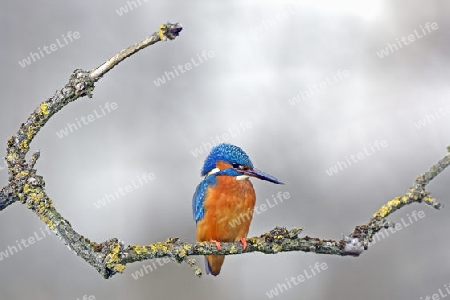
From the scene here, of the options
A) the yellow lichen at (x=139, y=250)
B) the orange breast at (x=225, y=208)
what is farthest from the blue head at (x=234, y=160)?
the yellow lichen at (x=139, y=250)

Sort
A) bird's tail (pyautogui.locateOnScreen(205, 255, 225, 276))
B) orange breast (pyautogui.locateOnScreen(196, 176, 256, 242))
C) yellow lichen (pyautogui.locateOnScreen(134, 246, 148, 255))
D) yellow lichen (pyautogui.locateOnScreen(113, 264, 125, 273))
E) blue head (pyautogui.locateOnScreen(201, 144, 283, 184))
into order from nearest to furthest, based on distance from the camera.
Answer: yellow lichen (pyautogui.locateOnScreen(113, 264, 125, 273))
yellow lichen (pyautogui.locateOnScreen(134, 246, 148, 255))
blue head (pyautogui.locateOnScreen(201, 144, 283, 184))
orange breast (pyautogui.locateOnScreen(196, 176, 256, 242))
bird's tail (pyautogui.locateOnScreen(205, 255, 225, 276))

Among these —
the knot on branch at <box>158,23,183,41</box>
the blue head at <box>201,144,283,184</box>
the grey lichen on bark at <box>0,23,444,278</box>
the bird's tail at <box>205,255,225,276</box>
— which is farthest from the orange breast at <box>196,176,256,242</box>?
the knot on branch at <box>158,23,183,41</box>

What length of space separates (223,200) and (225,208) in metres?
0.06

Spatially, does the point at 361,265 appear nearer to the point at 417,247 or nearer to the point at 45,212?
the point at 417,247

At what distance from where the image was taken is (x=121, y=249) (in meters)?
1.91

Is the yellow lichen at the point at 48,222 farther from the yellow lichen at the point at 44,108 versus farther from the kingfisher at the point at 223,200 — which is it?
the kingfisher at the point at 223,200

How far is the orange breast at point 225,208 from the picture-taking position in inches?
128

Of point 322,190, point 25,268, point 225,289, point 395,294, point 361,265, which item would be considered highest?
point 25,268

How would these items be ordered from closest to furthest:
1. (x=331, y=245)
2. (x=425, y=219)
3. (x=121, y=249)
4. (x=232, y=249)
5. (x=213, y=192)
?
(x=121, y=249)
(x=331, y=245)
(x=232, y=249)
(x=213, y=192)
(x=425, y=219)

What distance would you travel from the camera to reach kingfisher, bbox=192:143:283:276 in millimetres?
3145

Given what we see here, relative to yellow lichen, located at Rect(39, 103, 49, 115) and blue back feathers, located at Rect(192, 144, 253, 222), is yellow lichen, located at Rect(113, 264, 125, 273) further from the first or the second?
blue back feathers, located at Rect(192, 144, 253, 222)

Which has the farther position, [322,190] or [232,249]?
[322,190]

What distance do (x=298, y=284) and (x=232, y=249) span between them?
344 centimetres

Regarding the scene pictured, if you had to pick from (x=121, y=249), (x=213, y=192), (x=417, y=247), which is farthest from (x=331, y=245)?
(x=417, y=247)
